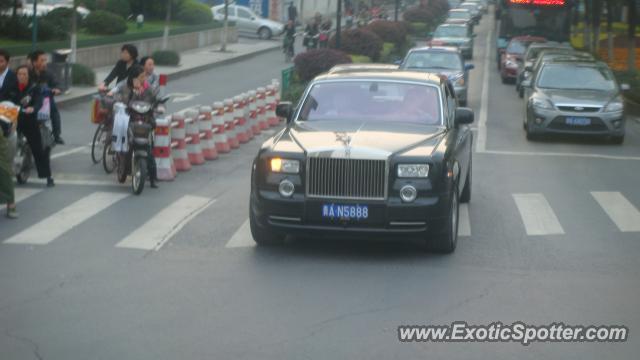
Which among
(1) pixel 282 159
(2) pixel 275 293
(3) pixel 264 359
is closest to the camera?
(3) pixel 264 359

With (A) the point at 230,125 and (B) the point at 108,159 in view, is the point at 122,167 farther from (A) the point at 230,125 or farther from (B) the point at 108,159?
(A) the point at 230,125

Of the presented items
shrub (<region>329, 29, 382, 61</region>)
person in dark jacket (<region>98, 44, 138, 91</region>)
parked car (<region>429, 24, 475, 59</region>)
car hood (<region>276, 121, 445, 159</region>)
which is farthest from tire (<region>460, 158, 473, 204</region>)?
parked car (<region>429, 24, 475, 59</region>)

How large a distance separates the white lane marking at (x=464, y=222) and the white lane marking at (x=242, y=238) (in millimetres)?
2276

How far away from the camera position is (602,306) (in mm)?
9367

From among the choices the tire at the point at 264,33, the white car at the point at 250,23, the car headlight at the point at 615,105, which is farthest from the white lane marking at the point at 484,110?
the tire at the point at 264,33

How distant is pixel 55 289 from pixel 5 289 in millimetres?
406

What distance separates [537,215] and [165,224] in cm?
442

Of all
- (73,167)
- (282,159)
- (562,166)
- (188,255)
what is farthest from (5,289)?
(562,166)

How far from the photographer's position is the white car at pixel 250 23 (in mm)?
60656

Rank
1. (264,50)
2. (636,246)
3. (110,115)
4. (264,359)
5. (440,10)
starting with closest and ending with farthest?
(264,359)
(636,246)
(110,115)
(264,50)
(440,10)

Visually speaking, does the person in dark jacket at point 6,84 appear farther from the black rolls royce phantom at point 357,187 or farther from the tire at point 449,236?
the tire at point 449,236

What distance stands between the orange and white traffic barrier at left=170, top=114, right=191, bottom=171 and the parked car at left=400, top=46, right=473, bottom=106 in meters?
13.0

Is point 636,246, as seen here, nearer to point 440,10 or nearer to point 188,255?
point 188,255

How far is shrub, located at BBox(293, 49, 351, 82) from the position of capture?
31156 millimetres
